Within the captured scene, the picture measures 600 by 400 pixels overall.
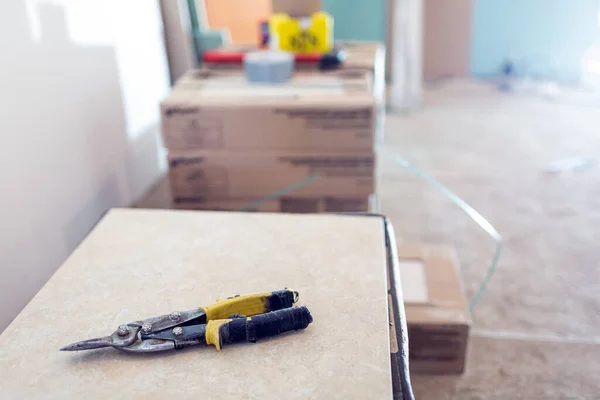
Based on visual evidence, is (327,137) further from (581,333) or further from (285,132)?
(581,333)

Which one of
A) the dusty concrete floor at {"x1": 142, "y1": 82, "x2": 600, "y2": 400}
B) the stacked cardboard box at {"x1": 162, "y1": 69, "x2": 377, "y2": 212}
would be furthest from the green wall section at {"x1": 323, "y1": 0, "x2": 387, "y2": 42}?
the stacked cardboard box at {"x1": 162, "y1": 69, "x2": 377, "y2": 212}

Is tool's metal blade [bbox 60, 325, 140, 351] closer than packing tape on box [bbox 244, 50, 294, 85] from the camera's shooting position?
Yes

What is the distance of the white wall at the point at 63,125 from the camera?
1.19m

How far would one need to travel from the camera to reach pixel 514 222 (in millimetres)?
1860

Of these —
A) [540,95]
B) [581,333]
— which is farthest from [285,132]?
[540,95]

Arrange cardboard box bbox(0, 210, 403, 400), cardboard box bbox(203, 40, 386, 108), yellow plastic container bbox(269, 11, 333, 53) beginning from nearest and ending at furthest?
Result: cardboard box bbox(0, 210, 403, 400) → cardboard box bbox(203, 40, 386, 108) → yellow plastic container bbox(269, 11, 333, 53)

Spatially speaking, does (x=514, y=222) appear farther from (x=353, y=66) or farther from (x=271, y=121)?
(x=271, y=121)

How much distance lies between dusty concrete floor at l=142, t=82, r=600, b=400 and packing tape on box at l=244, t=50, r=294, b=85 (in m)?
0.59

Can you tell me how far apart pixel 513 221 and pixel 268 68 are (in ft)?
3.07

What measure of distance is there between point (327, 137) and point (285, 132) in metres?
0.10

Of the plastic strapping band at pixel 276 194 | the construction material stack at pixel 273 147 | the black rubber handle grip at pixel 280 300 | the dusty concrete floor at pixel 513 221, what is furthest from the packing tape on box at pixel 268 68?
→ the black rubber handle grip at pixel 280 300

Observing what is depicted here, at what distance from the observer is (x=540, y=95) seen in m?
3.01

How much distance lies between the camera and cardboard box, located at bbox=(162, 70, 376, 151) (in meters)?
1.34

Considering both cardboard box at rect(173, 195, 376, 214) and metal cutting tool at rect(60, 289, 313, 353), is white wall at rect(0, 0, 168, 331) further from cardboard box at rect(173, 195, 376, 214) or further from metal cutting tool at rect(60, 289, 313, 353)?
metal cutting tool at rect(60, 289, 313, 353)
